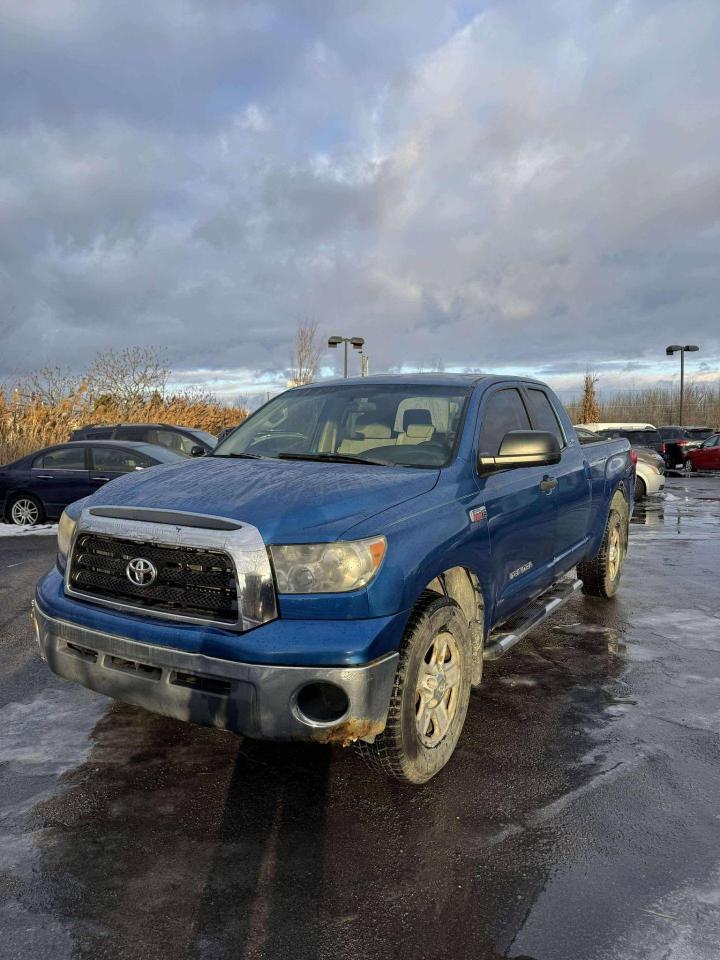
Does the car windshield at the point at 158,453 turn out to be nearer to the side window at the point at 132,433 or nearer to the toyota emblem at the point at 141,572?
the side window at the point at 132,433

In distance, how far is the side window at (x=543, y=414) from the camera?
16.5 feet

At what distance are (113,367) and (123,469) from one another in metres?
15.2

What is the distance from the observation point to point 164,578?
115 inches

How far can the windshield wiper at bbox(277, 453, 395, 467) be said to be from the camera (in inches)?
146

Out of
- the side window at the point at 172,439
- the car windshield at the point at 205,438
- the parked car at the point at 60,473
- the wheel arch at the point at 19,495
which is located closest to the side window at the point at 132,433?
the side window at the point at 172,439

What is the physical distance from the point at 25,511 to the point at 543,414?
28.7ft

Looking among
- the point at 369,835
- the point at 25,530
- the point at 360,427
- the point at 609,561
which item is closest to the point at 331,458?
the point at 360,427

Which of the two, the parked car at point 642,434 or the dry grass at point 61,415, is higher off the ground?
the dry grass at point 61,415

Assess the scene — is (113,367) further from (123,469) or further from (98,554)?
(98,554)

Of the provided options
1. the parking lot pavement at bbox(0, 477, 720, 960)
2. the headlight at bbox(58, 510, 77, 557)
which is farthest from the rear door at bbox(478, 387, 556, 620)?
the headlight at bbox(58, 510, 77, 557)

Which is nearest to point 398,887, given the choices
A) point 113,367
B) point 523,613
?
point 523,613

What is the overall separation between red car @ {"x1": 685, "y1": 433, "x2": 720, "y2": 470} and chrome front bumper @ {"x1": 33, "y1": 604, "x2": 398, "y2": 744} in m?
24.5

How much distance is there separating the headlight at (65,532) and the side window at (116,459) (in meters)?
7.48

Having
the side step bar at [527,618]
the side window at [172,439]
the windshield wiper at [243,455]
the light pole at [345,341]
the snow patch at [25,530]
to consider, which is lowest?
the snow patch at [25,530]
